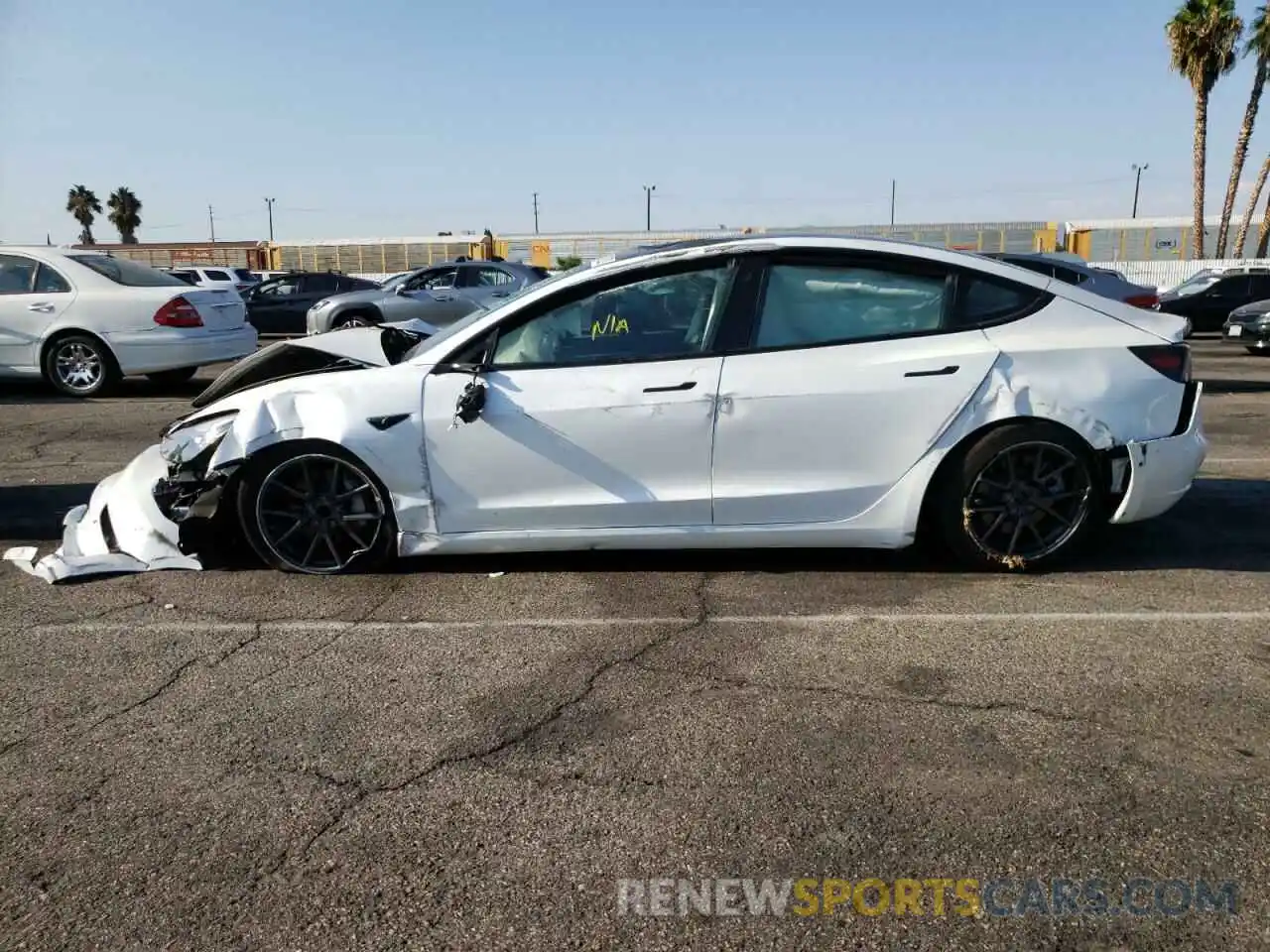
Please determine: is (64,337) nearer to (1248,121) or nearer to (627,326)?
(627,326)

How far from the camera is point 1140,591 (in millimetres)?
4461

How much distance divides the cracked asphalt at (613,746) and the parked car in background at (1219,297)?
708 inches

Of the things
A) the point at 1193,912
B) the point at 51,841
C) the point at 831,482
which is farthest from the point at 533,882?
the point at 831,482

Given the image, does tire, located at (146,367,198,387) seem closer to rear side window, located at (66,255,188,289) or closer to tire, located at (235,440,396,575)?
rear side window, located at (66,255,188,289)

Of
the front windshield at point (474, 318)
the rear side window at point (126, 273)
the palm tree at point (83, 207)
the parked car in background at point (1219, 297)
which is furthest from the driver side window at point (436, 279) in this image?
the palm tree at point (83, 207)

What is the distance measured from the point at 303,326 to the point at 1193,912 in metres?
20.7

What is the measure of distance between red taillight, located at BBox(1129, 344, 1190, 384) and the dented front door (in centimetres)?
192

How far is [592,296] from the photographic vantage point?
4.64 metres

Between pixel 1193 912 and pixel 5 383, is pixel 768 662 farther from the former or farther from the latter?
pixel 5 383

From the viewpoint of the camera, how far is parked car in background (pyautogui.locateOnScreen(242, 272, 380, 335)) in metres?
20.7

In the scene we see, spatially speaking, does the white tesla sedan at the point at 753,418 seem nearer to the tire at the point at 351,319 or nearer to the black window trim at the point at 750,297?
the black window trim at the point at 750,297

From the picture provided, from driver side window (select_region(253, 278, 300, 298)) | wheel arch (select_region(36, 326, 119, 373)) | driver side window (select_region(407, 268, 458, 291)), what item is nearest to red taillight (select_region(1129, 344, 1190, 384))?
wheel arch (select_region(36, 326, 119, 373))

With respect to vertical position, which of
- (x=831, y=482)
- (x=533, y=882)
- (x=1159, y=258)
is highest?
(x=1159, y=258)

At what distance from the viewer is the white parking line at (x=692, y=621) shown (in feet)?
13.6
